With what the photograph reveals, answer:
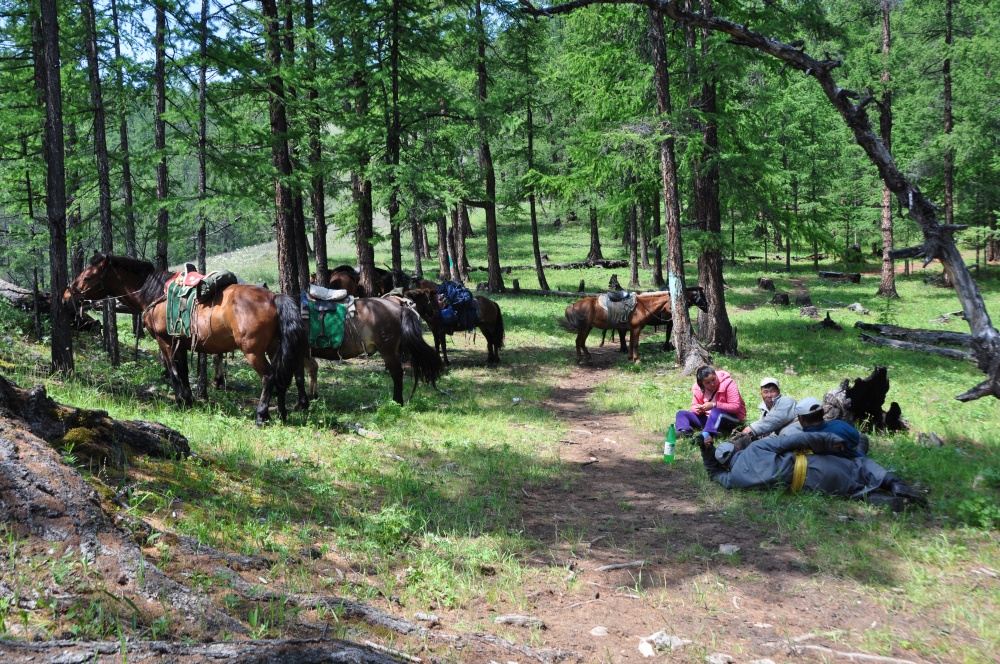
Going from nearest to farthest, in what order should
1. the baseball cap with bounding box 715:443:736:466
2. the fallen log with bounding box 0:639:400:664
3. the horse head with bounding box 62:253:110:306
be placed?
the fallen log with bounding box 0:639:400:664
the baseball cap with bounding box 715:443:736:466
the horse head with bounding box 62:253:110:306

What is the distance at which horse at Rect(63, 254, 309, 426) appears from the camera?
405 inches

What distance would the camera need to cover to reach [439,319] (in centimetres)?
1631

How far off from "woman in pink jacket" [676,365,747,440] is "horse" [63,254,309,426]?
6007 millimetres

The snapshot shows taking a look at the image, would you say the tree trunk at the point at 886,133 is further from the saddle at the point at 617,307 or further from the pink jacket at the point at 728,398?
the pink jacket at the point at 728,398

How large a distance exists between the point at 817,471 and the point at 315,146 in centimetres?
1592

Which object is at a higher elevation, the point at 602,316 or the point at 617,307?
the point at 617,307

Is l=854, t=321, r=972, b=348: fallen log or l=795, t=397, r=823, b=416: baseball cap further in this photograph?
l=854, t=321, r=972, b=348: fallen log

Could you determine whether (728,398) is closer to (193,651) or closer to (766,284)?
(193,651)

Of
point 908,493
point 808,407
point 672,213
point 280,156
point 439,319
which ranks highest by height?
point 280,156

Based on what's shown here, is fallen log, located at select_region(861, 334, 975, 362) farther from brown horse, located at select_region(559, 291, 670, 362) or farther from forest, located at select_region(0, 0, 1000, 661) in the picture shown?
brown horse, located at select_region(559, 291, 670, 362)

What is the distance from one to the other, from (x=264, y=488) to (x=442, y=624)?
2846mm

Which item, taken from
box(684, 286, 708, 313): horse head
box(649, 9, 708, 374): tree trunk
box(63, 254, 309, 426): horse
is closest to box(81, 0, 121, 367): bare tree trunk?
box(63, 254, 309, 426): horse

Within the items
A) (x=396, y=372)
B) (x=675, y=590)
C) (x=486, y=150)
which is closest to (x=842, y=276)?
(x=486, y=150)

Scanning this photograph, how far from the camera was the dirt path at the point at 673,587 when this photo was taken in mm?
4695
